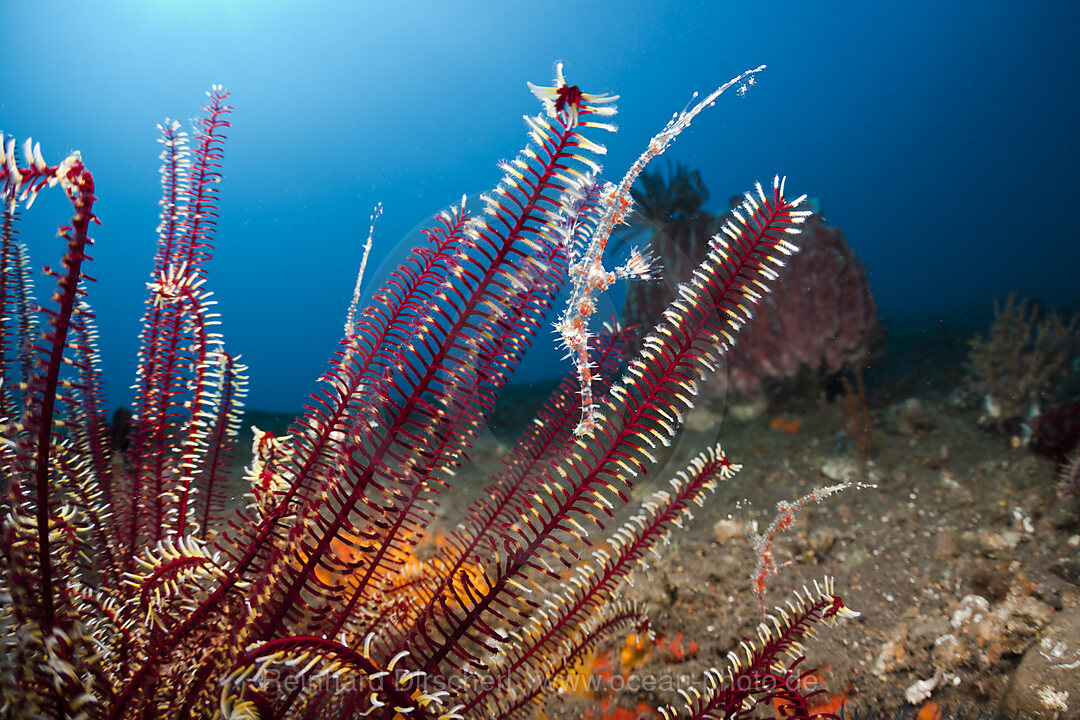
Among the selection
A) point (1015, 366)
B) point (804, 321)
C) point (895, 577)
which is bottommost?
point (895, 577)

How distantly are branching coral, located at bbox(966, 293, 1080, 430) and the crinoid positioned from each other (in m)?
3.95

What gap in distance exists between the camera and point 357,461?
1.27 metres

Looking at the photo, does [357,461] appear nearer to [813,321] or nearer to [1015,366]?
[813,321]

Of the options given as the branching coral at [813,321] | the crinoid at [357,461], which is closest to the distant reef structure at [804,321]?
the branching coral at [813,321]

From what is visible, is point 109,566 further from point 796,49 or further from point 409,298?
point 796,49

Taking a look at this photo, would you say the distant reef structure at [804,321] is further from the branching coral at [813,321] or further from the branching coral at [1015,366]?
the branching coral at [1015,366]

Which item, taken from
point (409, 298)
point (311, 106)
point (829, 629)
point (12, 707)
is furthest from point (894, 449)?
point (311, 106)

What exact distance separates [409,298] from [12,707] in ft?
3.39

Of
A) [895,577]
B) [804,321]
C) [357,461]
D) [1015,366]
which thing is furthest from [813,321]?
[357,461]

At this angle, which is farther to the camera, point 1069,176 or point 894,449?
point 1069,176

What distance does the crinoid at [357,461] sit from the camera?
92 cm

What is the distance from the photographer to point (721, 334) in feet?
3.55

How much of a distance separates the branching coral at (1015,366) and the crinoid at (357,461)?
3.95m

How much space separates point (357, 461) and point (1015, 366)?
585 cm
